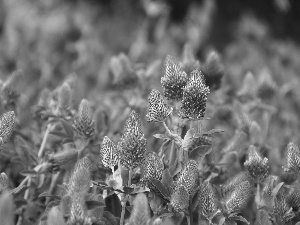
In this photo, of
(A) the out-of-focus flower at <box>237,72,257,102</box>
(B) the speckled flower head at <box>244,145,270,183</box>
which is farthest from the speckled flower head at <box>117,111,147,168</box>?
(A) the out-of-focus flower at <box>237,72,257,102</box>

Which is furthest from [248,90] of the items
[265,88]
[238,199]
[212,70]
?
[238,199]

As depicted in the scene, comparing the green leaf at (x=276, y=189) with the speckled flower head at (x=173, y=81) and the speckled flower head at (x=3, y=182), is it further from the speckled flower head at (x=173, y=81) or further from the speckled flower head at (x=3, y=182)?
the speckled flower head at (x=3, y=182)

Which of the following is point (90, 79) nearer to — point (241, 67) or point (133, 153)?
point (241, 67)

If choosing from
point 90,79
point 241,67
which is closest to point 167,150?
point 90,79

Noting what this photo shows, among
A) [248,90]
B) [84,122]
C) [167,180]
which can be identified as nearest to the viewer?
[167,180]

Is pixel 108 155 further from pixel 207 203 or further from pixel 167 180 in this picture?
pixel 207 203

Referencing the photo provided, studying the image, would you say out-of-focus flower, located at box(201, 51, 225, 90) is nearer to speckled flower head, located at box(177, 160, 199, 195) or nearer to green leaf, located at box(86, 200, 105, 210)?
speckled flower head, located at box(177, 160, 199, 195)

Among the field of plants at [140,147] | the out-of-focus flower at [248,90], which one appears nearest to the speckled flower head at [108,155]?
the field of plants at [140,147]
